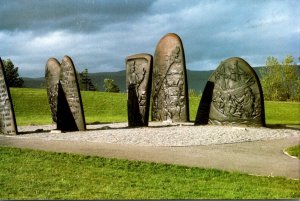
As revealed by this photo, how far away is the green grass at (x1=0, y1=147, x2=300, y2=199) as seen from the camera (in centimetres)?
719

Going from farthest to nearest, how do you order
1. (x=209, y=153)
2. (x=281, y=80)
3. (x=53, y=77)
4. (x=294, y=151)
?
(x=281, y=80), (x=53, y=77), (x=294, y=151), (x=209, y=153)

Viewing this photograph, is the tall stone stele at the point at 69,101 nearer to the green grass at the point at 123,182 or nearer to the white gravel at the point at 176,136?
the white gravel at the point at 176,136

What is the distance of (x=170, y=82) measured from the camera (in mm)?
20938

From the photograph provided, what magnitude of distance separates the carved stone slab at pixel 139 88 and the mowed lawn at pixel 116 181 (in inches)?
330

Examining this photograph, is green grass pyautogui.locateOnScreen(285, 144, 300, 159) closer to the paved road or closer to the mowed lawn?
the paved road

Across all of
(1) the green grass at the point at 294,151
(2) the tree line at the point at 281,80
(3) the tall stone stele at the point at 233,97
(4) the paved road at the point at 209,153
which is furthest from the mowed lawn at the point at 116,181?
(2) the tree line at the point at 281,80

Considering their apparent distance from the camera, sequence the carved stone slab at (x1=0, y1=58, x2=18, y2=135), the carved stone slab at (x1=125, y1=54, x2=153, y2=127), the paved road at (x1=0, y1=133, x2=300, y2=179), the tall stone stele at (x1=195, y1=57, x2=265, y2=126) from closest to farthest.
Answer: the paved road at (x1=0, y1=133, x2=300, y2=179)
the carved stone slab at (x1=0, y1=58, x2=18, y2=135)
the tall stone stele at (x1=195, y1=57, x2=265, y2=126)
the carved stone slab at (x1=125, y1=54, x2=153, y2=127)

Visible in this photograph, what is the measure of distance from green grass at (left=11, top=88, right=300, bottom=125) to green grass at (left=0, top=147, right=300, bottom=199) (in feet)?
58.8

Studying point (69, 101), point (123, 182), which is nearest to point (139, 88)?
point (69, 101)

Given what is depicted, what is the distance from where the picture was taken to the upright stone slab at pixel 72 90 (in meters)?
16.8

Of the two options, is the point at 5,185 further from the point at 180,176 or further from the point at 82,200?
the point at 180,176

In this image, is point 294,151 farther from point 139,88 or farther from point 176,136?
point 139,88

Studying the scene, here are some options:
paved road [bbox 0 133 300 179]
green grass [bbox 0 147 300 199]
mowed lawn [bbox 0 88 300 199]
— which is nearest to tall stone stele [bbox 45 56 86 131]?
paved road [bbox 0 133 300 179]

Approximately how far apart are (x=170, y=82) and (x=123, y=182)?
1318 cm
